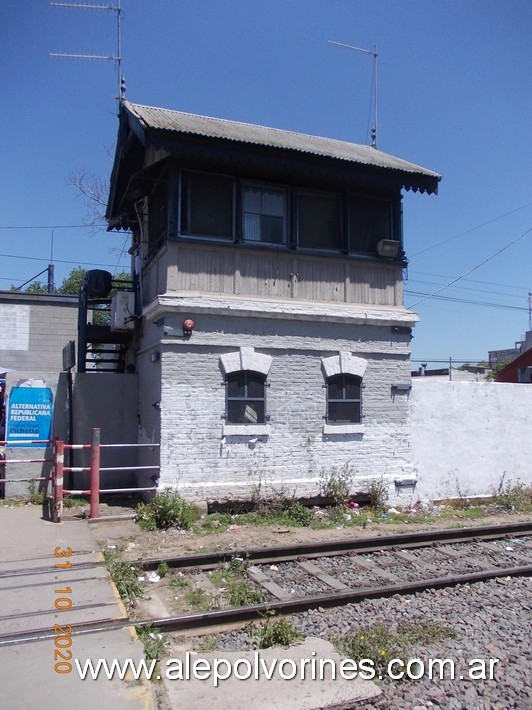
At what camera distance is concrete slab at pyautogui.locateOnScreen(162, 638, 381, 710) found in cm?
422

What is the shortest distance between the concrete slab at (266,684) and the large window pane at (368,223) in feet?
27.1

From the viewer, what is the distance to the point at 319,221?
11.5 m

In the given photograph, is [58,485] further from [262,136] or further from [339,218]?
[262,136]

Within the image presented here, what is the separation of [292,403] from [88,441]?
4.11 metres

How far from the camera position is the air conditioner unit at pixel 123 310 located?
1248 centimetres

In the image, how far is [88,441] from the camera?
11586 mm

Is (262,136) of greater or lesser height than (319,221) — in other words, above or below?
above

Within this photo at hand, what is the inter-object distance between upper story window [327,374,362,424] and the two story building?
2 cm

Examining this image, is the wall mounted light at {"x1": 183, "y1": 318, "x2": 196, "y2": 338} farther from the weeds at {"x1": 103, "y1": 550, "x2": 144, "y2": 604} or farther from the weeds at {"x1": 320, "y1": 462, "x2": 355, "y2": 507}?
the weeds at {"x1": 103, "y1": 550, "x2": 144, "y2": 604}

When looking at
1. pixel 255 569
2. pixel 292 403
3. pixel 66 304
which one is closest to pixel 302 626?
pixel 255 569

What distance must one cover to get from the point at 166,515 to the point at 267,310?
3.87 m

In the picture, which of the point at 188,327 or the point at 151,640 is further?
the point at 188,327

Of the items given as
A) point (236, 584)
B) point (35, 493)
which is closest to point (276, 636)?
point (236, 584)

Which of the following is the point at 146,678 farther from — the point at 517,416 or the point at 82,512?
the point at 517,416
